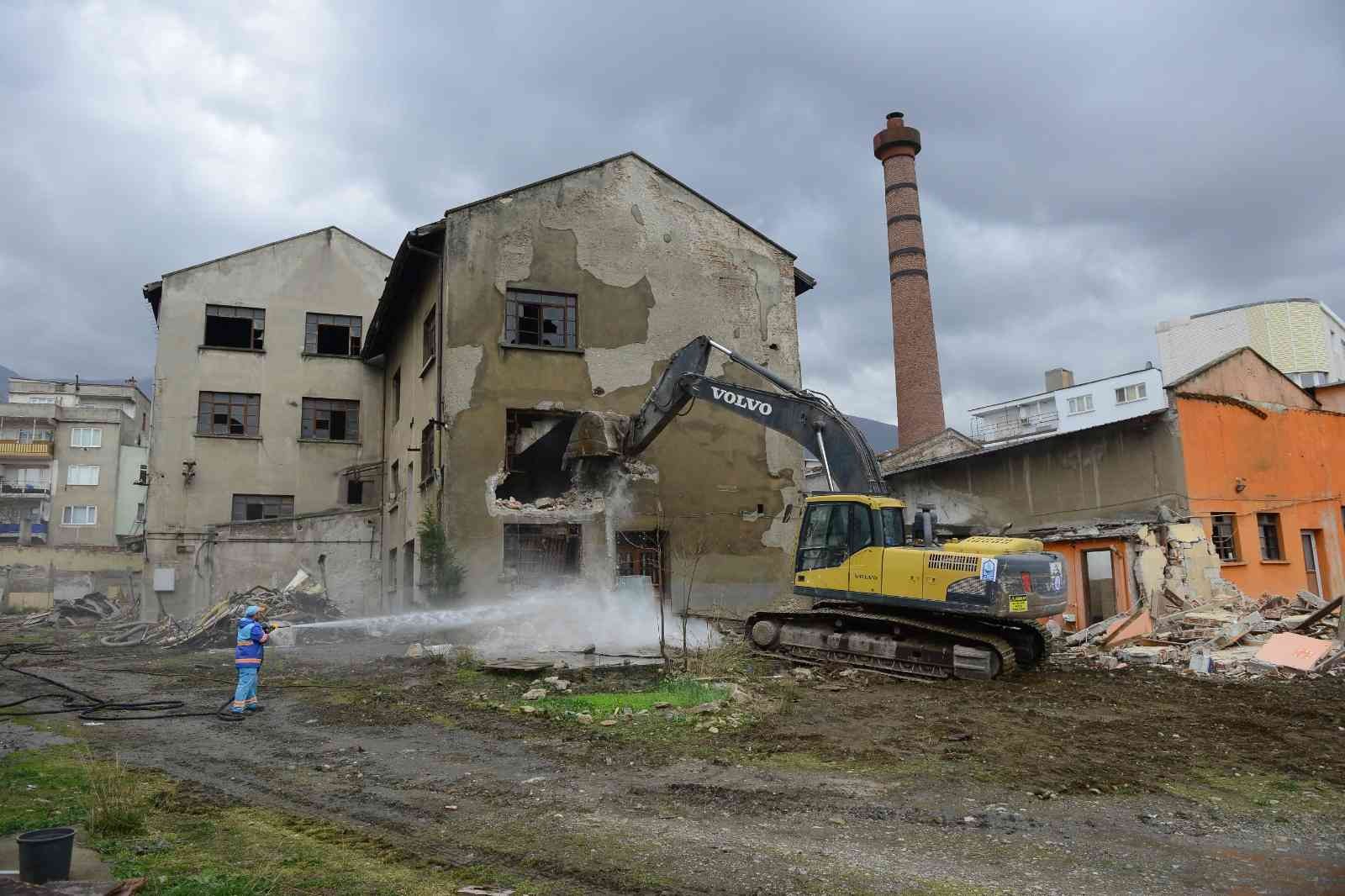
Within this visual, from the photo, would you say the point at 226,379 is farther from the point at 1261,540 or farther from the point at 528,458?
the point at 1261,540

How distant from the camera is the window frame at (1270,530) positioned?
1992 centimetres

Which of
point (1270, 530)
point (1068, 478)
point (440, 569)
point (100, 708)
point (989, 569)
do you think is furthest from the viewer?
point (1068, 478)

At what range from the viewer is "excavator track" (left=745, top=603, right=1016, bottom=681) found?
1205 cm

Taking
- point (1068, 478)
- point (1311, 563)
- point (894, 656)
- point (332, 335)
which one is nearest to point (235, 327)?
point (332, 335)

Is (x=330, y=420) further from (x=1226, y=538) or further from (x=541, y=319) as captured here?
(x=1226, y=538)

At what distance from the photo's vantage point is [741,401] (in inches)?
620

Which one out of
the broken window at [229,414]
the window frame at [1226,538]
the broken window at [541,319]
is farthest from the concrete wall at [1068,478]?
the broken window at [229,414]

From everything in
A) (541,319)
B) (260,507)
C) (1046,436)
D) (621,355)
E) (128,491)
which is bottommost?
(260,507)

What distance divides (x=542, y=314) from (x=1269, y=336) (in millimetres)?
48552

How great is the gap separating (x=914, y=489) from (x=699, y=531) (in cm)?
816

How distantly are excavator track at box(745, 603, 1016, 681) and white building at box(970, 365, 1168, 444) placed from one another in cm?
3622

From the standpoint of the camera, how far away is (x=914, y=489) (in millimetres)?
24688

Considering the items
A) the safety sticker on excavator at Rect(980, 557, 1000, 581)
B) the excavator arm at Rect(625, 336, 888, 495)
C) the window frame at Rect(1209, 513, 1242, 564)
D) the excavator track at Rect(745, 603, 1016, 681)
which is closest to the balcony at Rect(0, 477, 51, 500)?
the excavator arm at Rect(625, 336, 888, 495)

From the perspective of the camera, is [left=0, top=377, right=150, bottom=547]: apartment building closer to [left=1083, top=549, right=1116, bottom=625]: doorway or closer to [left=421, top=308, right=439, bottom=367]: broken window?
[left=421, top=308, right=439, bottom=367]: broken window
